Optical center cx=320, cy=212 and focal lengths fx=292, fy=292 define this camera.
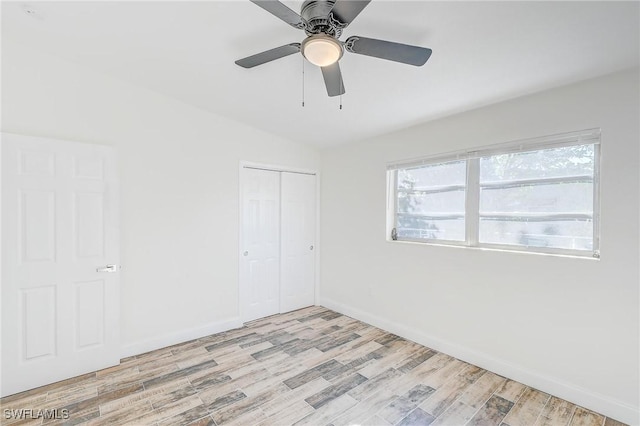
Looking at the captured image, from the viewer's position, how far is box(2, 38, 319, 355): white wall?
2641 mm

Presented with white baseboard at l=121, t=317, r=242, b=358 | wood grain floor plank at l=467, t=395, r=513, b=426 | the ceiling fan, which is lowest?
wood grain floor plank at l=467, t=395, r=513, b=426

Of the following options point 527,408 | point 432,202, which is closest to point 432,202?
point 432,202

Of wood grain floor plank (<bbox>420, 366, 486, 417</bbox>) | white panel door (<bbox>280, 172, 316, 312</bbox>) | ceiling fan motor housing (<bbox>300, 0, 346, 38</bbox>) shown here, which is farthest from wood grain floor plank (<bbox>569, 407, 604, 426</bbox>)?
white panel door (<bbox>280, 172, 316, 312</bbox>)

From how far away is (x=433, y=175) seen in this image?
339 cm

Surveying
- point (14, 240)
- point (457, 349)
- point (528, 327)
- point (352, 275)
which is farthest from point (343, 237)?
point (14, 240)

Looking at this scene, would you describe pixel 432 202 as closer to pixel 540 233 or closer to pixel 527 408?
pixel 540 233

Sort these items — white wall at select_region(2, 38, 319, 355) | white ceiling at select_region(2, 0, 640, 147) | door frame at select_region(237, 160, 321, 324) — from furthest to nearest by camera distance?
door frame at select_region(237, 160, 321, 324) < white wall at select_region(2, 38, 319, 355) < white ceiling at select_region(2, 0, 640, 147)

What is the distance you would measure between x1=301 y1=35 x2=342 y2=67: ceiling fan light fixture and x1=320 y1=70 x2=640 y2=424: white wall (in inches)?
79.5

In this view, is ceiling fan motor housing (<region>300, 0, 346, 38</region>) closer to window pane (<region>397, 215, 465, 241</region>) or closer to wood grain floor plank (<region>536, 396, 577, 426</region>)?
window pane (<region>397, 215, 465, 241</region>)

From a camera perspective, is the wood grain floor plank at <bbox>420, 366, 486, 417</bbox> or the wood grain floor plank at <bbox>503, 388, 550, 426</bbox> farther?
the wood grain floor plank at <bbox>420, 366, 486, 417</bbox>

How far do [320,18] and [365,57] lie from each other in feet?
2.72

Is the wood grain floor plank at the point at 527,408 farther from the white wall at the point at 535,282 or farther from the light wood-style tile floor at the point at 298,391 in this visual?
the white wall at the point at 535,282

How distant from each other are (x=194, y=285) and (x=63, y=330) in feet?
3.94

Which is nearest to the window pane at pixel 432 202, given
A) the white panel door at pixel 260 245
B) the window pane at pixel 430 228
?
the window pane at pixel 430 228
